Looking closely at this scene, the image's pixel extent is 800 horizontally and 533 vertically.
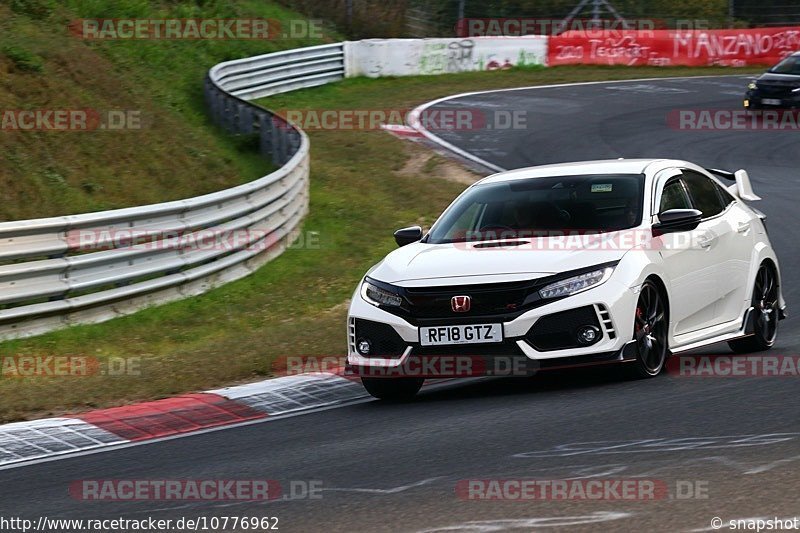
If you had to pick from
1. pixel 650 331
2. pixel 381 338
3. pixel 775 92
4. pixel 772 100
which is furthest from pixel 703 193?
pixel 775 92

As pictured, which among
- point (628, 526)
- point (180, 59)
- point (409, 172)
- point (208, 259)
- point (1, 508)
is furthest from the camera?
point (180, 59)

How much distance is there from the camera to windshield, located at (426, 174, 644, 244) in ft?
30.4

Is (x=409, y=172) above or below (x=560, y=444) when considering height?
below

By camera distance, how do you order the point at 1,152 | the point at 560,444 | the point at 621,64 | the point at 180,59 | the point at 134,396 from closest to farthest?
the point at 560,444
the point at 134,396
the point at 1,152
the point at 180,59
the point at 621,64

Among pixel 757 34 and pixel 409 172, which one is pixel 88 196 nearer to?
pixel 409 172

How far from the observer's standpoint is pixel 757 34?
39.6 metres

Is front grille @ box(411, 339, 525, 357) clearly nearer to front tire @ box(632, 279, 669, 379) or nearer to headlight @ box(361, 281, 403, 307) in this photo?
headlight @ box(361, 281, 403, 307)

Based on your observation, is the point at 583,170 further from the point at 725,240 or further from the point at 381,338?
the point at 381,338

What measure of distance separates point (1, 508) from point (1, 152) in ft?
40.2

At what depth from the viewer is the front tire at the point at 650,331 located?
8633 millimetres

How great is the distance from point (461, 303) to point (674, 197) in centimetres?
219

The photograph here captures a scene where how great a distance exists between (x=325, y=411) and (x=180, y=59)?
24.4 m

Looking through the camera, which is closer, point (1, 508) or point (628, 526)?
point (628, 526)

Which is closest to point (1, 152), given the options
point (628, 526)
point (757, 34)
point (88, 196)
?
point (88, 196)
